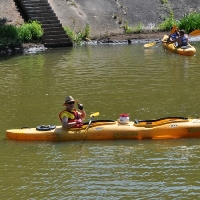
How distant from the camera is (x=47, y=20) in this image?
99.1 feet

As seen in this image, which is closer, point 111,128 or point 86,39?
point 111,128

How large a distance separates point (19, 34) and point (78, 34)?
3.58 meters

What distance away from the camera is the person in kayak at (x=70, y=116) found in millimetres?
12875

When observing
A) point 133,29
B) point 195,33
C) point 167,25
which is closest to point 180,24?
point 167,25

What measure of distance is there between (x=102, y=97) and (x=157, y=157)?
231 inches

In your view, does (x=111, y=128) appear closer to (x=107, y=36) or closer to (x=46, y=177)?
(x=46, y=177)

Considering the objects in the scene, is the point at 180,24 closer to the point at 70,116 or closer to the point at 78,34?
the point at 78,34

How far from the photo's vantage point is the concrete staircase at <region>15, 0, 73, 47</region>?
29.6 metres

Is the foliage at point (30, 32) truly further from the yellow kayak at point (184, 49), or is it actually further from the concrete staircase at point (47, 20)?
the yellow kayak at point (184, 49)

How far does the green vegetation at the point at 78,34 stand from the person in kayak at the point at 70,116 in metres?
17.4

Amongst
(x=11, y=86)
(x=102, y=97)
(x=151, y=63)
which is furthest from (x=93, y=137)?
(x=151, y=63)

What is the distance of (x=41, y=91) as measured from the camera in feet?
60.9

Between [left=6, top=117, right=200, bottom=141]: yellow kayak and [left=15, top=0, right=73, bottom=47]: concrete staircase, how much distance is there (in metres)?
16.4

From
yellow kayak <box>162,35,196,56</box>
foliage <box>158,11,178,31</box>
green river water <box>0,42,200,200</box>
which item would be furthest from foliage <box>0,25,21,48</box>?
foliage <box>158,11,178,31</box>
